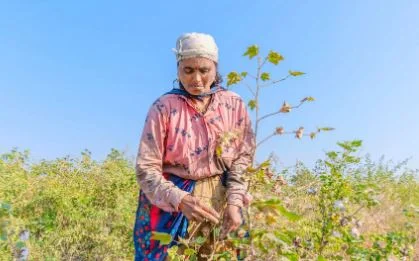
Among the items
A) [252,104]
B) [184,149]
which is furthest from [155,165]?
[252,104]

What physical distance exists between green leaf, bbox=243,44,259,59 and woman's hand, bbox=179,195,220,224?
0.59 metres

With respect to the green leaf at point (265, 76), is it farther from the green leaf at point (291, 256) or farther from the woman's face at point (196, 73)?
the green leaf at point (291, 256)

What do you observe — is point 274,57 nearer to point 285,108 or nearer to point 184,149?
point 285,108

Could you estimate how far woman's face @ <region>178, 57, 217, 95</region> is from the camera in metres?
1.93

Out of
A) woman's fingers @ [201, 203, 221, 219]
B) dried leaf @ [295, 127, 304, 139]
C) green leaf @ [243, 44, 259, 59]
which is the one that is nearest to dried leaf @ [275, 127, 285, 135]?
dried leaf @ [295, 127, 304, 139]

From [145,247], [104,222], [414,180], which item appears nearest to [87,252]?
[104,222]

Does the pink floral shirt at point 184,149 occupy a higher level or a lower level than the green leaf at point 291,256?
higher

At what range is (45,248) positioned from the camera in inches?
157

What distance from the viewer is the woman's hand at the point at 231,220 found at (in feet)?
6.08

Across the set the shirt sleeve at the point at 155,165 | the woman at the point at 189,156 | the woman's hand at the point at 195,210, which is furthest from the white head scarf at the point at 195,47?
the woman's hand at the point at 195,210

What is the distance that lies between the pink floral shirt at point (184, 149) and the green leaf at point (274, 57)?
Answer: 0.32m

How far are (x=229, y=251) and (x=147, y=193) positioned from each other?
1.33 ft

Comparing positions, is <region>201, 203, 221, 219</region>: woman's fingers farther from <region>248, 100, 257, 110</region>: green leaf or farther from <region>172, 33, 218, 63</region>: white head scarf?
<region>172, 33, 218, 63</region>: white head scarf

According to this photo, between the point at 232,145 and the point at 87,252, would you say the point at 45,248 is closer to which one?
the point at 87,252
